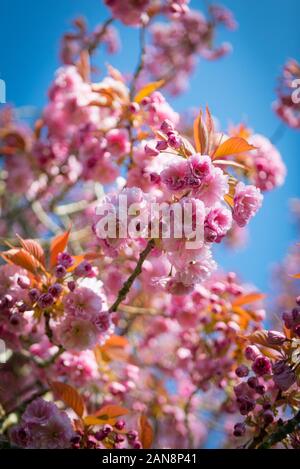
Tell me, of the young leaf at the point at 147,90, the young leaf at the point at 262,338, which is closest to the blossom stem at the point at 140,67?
the young leaf at the point at 147,90

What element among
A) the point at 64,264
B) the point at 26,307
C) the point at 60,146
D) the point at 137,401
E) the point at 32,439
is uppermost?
the point at 60,146

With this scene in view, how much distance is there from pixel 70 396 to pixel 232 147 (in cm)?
96

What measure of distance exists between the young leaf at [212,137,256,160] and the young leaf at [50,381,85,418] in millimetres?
889

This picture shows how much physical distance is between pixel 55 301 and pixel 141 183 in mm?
590

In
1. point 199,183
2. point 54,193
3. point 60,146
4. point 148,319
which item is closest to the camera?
point 199,183

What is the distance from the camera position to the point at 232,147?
149cm

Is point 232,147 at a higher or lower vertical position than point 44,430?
higher

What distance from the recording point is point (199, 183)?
134 cm

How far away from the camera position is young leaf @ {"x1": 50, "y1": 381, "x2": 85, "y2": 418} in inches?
64.0

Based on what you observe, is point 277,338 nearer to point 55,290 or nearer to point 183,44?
point 55,290

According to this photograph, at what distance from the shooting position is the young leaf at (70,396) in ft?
5.33

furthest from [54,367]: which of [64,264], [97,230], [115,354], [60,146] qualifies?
[60,146]

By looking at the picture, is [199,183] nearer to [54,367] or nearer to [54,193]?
[54,367]

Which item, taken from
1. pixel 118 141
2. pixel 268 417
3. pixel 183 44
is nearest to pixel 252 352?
pixel 268 417
